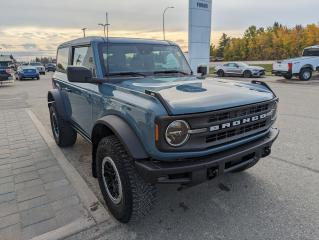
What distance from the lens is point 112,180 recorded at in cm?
313

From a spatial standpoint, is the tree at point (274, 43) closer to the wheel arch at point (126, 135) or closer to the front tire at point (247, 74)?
the front tire at point (247, 74)

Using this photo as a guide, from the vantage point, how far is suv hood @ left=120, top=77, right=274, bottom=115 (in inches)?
100

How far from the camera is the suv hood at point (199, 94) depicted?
2.54 m

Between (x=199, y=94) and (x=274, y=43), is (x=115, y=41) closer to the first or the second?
(x=199, y=94)

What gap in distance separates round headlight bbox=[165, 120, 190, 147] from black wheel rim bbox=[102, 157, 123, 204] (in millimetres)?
725

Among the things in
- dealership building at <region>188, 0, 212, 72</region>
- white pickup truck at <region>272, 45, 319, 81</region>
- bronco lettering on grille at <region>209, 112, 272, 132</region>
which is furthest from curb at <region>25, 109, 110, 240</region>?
white pickup truck at <region>272, 45, 319, 81</region>

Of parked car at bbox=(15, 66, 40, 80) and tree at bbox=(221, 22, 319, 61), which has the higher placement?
tree at bbox=(221, 22, 319, 61)

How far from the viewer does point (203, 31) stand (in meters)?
17.9

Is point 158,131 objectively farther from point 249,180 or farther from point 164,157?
point 249,180

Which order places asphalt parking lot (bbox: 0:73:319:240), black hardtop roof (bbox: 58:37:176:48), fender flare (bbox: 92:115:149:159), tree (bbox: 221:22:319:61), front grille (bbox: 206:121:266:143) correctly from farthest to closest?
tree (bbox: 221:22:319:61) → black hardtop roof (bbox: 58:37:176:48) → asphalt parking lot (bbox: 0:73:319:240) → front grille (bbox: 206:121:266:143) → fender flare (bbox: 92:115:149:159)

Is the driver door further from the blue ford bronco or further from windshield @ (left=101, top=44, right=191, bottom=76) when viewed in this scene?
windshield @ (left=101, top=44, right=191, bottom=76)

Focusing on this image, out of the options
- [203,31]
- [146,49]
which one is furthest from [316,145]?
[203,31]

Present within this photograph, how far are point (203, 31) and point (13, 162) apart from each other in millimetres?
15420

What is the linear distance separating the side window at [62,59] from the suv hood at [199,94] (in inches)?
83.6
